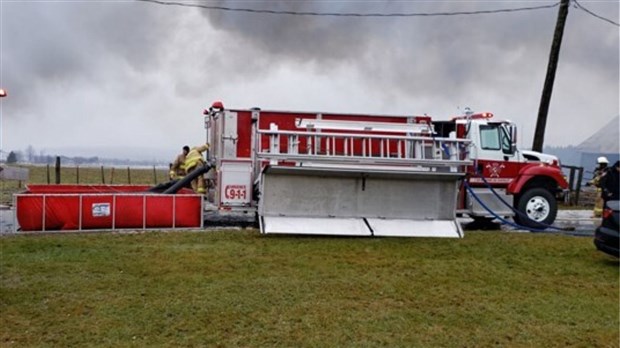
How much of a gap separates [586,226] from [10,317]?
13.1 meters

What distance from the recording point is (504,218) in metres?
12.2

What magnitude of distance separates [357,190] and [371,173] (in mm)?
427

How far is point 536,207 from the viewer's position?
40.8 feet

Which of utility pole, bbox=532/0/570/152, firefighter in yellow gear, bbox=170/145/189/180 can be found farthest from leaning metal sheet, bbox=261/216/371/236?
utility pole, bbox=532/0/570/152

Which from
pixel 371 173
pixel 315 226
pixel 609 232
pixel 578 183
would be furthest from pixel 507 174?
pixel 578 183

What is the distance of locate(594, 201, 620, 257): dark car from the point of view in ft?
25.9

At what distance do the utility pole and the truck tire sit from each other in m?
7.10

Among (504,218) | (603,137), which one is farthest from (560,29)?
(603,137)

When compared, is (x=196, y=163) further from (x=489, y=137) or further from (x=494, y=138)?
(x=494, y=138)

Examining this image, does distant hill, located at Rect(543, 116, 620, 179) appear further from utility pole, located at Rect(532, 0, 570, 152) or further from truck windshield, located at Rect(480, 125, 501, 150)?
truck windshield, located at Rect(480, 125, 501, 150)

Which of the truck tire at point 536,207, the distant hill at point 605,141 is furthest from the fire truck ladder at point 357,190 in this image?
the distant hill at point 605,141

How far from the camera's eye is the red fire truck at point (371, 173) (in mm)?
10227

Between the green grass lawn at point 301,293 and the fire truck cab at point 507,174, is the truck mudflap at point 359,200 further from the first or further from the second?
the fire truck cab at point 507,174

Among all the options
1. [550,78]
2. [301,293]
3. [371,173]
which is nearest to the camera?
[301,293]
